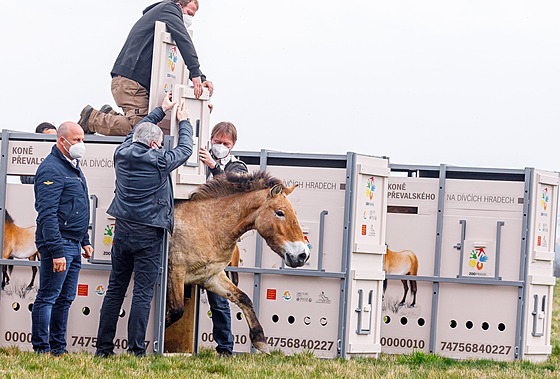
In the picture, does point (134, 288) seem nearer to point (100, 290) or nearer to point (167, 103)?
point (100, 290)

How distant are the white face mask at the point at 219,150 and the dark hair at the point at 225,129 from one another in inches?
4.7

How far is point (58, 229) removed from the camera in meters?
10.9

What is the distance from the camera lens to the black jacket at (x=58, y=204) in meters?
10.9

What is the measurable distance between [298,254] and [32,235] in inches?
91.1

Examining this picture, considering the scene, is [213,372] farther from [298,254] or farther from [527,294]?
[527,294]

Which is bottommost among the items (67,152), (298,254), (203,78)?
(298,254)

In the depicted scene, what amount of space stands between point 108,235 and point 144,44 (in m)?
1.76

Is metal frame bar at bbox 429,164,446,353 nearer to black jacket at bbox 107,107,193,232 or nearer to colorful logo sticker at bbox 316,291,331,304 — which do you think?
colorful logo sticker at bbox 316,291,331,304

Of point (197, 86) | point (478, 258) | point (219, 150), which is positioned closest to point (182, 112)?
point (197, 86)

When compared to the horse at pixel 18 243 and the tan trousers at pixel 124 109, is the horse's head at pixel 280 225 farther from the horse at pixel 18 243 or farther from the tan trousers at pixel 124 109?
the horse at pixel 18 243

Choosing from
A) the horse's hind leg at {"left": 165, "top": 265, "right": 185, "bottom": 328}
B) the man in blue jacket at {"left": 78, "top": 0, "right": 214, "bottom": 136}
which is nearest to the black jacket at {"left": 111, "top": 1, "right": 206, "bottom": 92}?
the man in blue jacket at {"left": 78, "top": 0, "right": 214, "bottom": 136}

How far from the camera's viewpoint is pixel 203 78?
39.7ft

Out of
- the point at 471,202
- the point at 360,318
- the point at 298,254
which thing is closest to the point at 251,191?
the point at 298,254

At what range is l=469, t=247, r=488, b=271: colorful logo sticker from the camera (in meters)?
13.6
